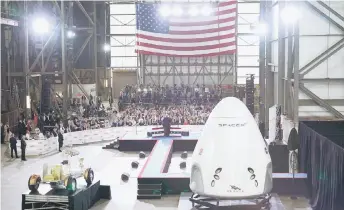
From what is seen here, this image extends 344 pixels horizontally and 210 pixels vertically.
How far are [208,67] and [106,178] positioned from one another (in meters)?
24.0

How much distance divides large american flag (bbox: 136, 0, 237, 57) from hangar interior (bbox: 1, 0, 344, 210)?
12.3 ft

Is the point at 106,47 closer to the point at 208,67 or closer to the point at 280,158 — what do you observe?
the point at 208,67

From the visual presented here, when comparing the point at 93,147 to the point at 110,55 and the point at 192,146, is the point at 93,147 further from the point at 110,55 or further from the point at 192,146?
the point at 110,55

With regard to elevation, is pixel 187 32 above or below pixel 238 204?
above

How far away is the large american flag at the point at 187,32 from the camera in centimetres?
3066

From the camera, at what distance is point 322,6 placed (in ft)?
61.6

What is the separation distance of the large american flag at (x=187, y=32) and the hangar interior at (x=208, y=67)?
12.3 feet

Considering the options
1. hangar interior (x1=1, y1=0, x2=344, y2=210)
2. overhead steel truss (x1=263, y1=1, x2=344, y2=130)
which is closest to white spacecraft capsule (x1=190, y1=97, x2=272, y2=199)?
hangar interior (x1=1, y1=0, x2=344, y2=210)

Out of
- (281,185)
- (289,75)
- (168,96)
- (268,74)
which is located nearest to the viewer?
(281,185)

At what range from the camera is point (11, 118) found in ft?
93.0

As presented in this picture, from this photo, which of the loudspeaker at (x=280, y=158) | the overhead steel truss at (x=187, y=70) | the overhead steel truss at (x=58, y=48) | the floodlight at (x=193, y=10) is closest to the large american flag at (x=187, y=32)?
the floodlight at (x=193, y=10)

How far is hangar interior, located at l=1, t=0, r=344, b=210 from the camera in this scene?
17422mm

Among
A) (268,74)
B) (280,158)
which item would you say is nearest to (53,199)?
(280,158)

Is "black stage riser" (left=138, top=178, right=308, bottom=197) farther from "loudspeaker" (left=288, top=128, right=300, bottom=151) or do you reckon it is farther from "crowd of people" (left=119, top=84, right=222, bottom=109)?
"crowd of people" (left=119, top=84, right=222, bottom=109)
